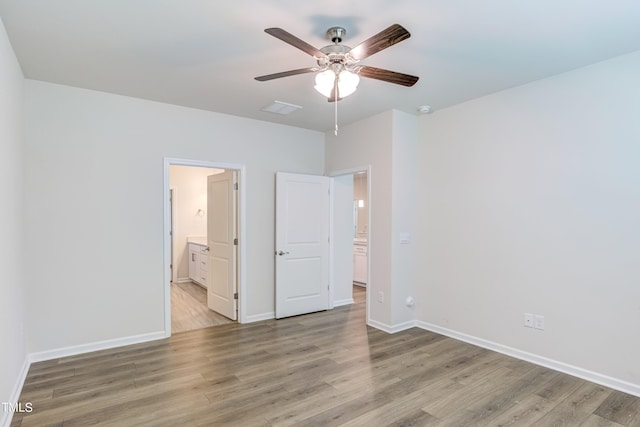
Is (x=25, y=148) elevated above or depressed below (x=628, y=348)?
above

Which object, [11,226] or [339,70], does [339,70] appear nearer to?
[339,70]

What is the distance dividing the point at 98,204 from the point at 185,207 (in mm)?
4178

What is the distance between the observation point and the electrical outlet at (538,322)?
3.30 m

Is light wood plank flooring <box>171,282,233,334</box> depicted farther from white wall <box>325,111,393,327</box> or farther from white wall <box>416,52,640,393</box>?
white wall <box>416,52,640,393</box>

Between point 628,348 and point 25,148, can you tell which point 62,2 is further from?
point 628,348

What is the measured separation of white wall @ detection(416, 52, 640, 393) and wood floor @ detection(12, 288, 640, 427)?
0.36 metres

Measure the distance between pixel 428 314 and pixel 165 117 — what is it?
12.9 feet

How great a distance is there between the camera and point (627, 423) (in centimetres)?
237

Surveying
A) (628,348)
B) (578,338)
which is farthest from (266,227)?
(628,348)

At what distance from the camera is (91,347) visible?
3.59 m

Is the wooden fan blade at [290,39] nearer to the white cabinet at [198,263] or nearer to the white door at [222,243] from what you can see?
the white door at [222,243]

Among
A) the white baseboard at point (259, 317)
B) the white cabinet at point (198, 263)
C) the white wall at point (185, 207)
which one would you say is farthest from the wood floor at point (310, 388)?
the white wall at point (185, 207)

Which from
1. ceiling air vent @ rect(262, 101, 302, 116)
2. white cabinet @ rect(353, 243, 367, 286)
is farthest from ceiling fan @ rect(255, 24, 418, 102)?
white cabinet @ rect(353, 243, 367, 286)

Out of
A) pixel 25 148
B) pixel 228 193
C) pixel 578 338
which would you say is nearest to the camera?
pixel 578 338
